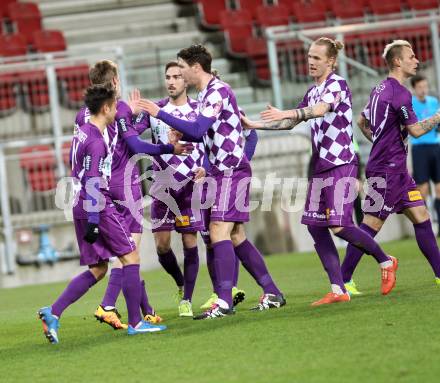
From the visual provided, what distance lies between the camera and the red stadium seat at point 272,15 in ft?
64.3

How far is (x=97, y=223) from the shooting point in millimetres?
7566

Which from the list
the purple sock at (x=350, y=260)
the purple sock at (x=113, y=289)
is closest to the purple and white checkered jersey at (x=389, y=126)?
the purple sock at (x=350, y=260)

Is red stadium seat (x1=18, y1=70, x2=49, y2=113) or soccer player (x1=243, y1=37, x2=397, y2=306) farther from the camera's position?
red stadium seat (x1=18, y1=70, x2=49, y2=113)

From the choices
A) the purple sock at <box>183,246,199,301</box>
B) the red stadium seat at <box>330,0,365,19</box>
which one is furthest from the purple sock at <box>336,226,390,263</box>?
the red stadium seat at <box>330,0,365,19</box>

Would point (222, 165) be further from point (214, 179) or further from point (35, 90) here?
point (35, 90)

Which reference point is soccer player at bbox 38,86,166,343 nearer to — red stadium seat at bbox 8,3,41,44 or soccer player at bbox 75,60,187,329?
soccer player at bbox 75,60,187,329

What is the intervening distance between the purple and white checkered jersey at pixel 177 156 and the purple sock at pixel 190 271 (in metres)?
0.63

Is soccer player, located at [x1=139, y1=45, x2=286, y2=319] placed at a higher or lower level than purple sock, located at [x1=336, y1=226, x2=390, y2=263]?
higher

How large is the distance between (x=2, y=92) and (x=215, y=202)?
9.23 metres

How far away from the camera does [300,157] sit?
616 inches

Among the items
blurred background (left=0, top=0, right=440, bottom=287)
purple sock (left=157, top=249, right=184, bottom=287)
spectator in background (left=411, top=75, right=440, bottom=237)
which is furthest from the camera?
blurred background (left=0, top=0, right=440, bottom=287)

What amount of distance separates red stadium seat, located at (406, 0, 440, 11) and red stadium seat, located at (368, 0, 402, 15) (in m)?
0.23

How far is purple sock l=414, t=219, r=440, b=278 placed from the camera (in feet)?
30.0

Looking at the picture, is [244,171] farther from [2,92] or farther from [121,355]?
[2,92]
